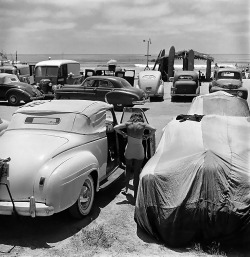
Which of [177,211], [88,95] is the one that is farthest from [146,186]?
[88,95]

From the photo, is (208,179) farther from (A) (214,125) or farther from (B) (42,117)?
(B) (42,117)

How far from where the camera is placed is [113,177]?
21.1ft

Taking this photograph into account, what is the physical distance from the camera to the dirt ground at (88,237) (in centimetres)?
441

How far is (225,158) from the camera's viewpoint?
15.9ft

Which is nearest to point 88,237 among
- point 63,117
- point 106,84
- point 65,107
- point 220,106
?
point 63,117

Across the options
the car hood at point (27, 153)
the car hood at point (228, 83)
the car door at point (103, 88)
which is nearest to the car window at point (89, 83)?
the car door at point (103, 88)

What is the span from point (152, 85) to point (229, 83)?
4.15 meters

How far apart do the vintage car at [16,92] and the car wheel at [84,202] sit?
12913mm

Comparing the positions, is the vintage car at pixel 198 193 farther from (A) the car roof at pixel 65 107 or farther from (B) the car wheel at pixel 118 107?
(B) the car wheel at pixel 118 107

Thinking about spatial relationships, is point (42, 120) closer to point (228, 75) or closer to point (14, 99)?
point (14, 99)

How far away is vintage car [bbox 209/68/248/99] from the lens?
17906 mm

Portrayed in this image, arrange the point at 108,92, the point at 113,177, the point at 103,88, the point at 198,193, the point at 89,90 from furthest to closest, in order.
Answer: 1. the point at 89,90
2. the point at 103,88
3. the point at 108,92
4. the point at 113,177
5. the point at 198,193

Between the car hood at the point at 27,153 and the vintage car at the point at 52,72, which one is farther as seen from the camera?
the vintage car at the point at 52,72

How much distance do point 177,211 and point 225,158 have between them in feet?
3.26
